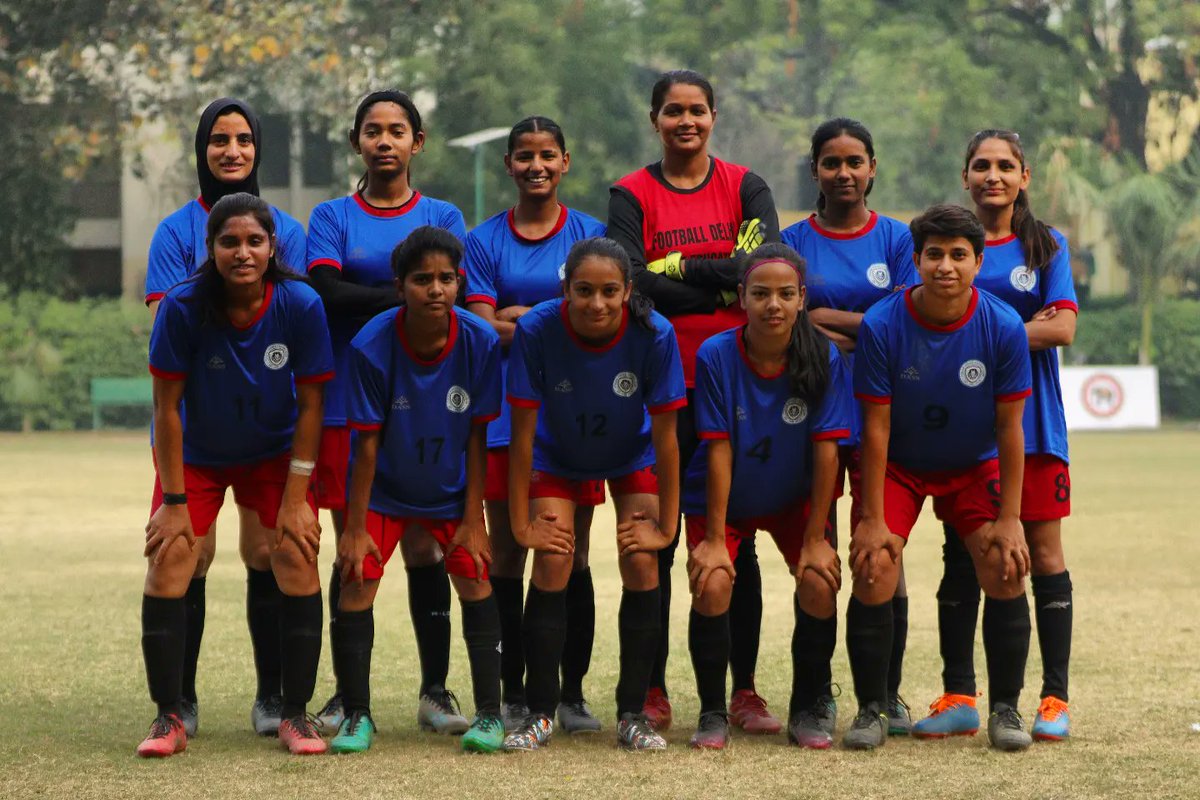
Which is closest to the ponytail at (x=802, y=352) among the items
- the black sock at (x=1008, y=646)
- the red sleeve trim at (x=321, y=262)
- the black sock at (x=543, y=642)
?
the black sock at (x=1008, y=646)

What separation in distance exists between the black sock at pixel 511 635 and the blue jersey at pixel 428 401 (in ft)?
1.82

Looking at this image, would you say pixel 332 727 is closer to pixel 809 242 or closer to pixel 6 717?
pixel 6 717

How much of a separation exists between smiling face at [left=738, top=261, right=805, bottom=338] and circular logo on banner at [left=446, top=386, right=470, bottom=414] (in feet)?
3.22

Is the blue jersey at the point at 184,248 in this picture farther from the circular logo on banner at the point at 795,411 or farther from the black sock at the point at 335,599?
the circular logo on banner at the point at 795,411

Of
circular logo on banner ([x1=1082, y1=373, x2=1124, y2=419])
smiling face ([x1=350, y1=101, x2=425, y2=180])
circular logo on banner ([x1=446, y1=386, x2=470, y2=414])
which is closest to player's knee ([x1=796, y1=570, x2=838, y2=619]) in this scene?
circular logo on banner ([x1=446, y1=386, x2=470, y2=414])

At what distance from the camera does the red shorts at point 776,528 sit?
593 cm

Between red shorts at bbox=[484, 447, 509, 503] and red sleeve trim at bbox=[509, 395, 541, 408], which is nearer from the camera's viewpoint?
red sleeve trim at bbox=[509, 395, 541, 408]

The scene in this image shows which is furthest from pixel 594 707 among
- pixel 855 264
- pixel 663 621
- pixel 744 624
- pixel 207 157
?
pixel 207 157

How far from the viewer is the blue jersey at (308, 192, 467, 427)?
6.07m

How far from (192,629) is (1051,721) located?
3.04 m

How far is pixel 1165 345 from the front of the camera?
37719mm

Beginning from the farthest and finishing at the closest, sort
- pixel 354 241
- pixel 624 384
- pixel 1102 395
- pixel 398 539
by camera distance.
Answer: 1. pixel 1102 395
2. pixel 354 241
3. pixel 398 539
4. pixel 624 384

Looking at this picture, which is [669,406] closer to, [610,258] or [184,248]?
[610,258]

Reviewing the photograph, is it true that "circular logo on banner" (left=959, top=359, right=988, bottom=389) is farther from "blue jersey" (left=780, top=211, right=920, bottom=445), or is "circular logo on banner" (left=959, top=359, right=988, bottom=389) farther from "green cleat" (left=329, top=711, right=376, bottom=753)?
"green cleat" (left=329, top=711, right=376, bottom=753)
